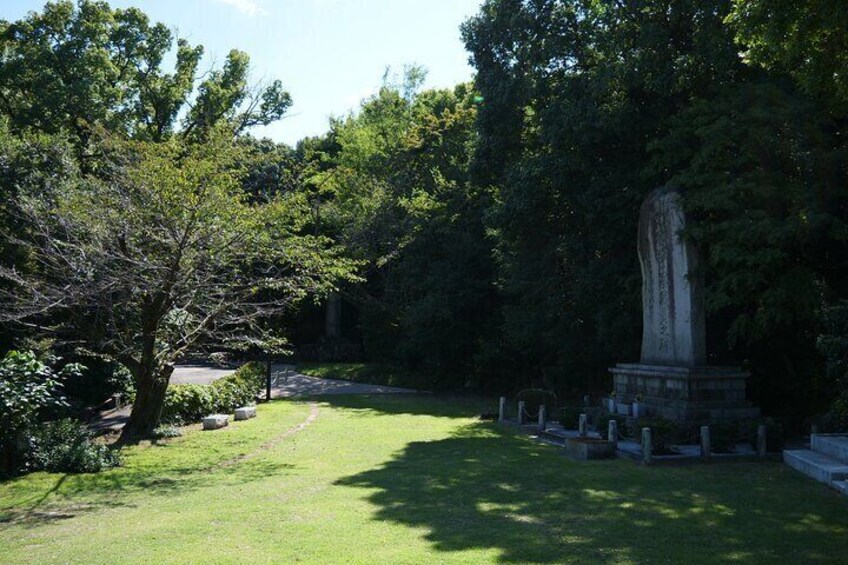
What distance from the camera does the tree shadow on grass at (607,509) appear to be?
741 cm

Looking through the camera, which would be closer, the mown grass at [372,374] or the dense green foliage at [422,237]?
the dense green foliage at [422,237]

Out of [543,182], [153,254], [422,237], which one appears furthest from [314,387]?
[153,254]

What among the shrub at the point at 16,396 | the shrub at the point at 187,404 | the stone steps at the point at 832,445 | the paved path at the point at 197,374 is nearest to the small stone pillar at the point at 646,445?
the stone steps at the point at 832,445

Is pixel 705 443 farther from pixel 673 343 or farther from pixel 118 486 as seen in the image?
pixel 118 486

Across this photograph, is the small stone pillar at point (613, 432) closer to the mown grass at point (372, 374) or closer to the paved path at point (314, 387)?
the paved path at point (314, 387)

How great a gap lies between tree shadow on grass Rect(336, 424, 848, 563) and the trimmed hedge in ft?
28.0

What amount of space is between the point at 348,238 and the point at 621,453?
2155 centimetres

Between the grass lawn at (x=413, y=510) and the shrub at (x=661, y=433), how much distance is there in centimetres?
75

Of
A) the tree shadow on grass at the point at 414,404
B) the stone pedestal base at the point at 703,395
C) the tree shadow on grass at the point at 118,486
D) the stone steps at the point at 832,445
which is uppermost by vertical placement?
the stone pedestal base at the point at 703,395

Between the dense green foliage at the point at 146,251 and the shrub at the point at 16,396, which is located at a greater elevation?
the dense green foliage at the point at 146,251

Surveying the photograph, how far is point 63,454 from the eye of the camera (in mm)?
13141

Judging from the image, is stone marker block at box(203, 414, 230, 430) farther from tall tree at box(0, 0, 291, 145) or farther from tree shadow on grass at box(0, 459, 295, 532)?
tall tree at box(0, 0, 291, 145)

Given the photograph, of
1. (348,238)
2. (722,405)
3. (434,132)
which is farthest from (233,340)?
(434,132)

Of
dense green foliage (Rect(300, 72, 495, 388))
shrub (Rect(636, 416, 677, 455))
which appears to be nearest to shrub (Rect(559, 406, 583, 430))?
shrub (Rect(636, 416, 677, 455))
